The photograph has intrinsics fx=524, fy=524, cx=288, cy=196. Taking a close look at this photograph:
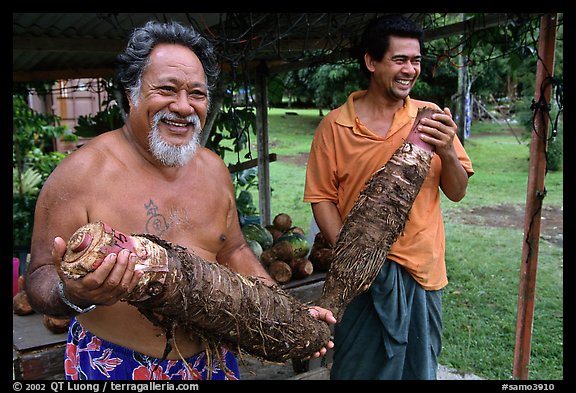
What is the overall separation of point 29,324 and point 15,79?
3.73 meters

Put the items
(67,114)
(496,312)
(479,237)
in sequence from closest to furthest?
(496,312), (479,237), (67,114)

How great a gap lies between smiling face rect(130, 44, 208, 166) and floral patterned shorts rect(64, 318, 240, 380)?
2.48 feet

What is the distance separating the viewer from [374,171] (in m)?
2.79

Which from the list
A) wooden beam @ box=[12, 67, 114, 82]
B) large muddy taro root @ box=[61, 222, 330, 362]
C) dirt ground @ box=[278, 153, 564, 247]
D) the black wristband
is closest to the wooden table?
large muddy taro root @ box=[61, 222, 330, 362]

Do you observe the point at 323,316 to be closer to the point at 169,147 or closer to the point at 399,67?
the point at 169,147

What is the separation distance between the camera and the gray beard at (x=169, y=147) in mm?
2057

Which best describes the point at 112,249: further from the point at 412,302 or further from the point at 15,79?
the point at 15,79

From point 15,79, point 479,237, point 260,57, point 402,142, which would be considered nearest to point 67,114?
point 15,79

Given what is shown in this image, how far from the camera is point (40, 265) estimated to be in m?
1.90

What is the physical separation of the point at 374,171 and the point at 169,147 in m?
1.18

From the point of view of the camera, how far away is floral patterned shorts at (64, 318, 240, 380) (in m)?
2.02

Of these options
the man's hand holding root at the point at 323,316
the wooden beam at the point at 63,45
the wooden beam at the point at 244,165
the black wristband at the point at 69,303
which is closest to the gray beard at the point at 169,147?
the black wristband at the point at 69,303

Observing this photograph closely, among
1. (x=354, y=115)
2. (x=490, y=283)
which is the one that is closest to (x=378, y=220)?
(x=354, y=115)

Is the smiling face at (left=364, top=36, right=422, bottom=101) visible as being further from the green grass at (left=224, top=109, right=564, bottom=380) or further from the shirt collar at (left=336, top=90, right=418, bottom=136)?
the green grass at (left=224, top=109, right=564, bottom=380)
